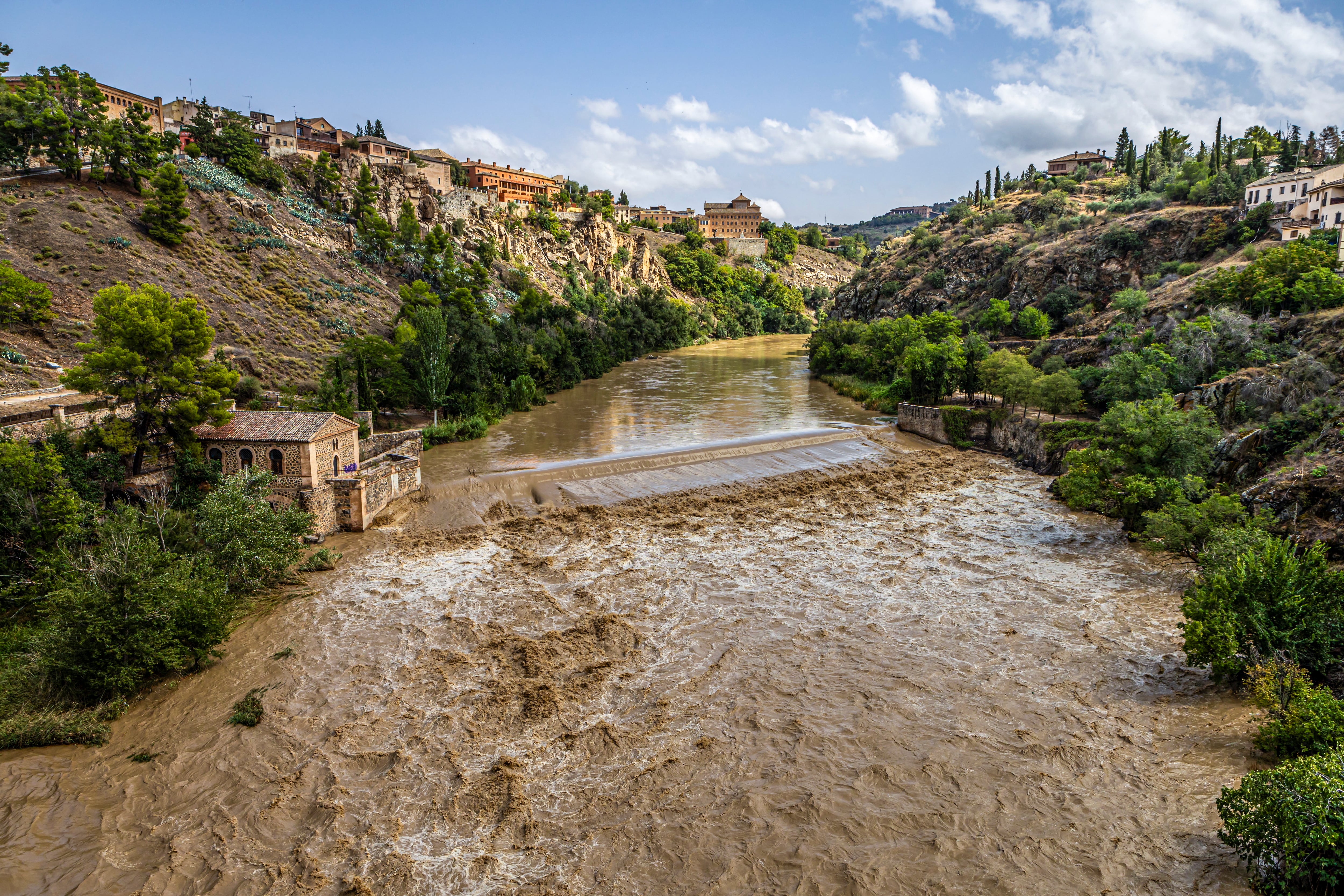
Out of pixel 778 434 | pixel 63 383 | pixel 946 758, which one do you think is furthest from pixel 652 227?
pixel 946 758

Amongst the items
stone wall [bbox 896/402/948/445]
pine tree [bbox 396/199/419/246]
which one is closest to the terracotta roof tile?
stone wall [bbox 896/402/948/445]

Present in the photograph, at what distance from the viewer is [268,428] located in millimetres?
26203

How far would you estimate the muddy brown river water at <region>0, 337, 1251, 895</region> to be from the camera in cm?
1191

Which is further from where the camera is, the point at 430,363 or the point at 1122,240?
the point at 1122,240

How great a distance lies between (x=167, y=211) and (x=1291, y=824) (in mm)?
66443

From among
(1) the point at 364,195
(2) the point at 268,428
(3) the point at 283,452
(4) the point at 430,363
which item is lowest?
(3) the point at 283,452

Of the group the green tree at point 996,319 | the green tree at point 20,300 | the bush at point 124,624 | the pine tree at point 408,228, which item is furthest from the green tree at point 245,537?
the pine tree at point 408,228

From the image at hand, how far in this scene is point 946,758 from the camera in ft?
47.8

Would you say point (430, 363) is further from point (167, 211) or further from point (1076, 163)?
point (1076, 163)

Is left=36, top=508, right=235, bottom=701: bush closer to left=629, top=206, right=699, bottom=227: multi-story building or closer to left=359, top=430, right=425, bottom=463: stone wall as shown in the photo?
left=359, top=430, right=425, bottom=463: stone wall

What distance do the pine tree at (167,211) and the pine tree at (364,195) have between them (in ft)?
80.3

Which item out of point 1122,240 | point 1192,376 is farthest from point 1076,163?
point 1192,376

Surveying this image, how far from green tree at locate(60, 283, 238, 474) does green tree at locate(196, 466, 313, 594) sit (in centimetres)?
381

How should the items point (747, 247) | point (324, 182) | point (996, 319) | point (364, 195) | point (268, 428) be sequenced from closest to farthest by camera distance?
point (268, 428)
point (996, 319)
point (324, 182)
point (364, 195)
point (747, 247)
